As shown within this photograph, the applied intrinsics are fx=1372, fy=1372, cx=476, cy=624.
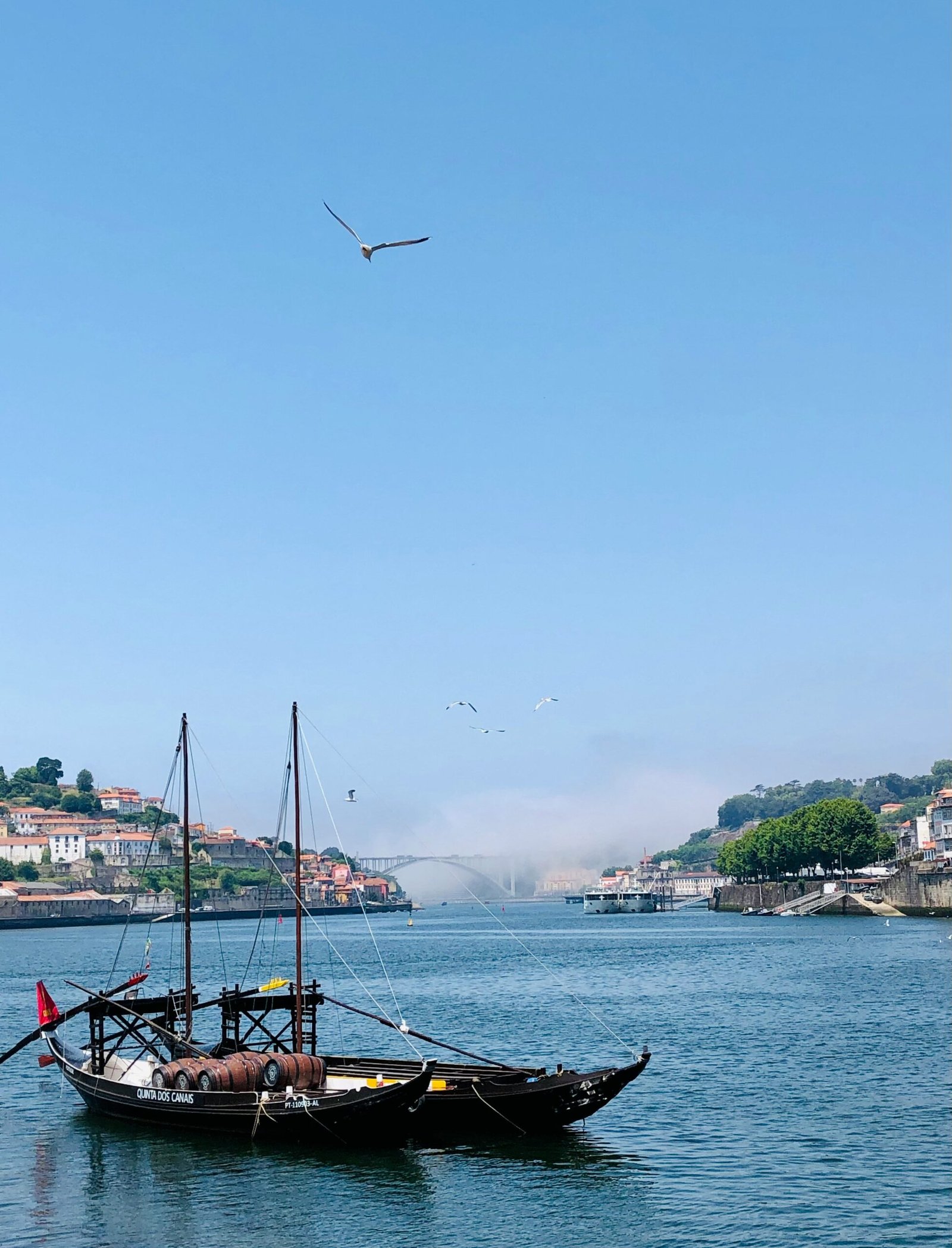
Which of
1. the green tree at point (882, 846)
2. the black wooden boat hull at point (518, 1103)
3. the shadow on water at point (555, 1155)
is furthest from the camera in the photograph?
the green tree at point (882, 846)

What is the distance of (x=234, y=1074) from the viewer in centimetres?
4047

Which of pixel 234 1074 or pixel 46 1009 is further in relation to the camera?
pixel 46 1009

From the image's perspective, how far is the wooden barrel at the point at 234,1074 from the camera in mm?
40344

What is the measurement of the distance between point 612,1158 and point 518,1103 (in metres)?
3.40

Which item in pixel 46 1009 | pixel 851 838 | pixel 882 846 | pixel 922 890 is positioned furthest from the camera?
pixel 882 846

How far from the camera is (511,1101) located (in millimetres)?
39156

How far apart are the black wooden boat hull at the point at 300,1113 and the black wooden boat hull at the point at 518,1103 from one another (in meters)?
0.90

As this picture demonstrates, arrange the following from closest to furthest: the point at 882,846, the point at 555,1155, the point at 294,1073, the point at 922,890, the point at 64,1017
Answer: the point at 555,1155, the point at 294,1073, the point at 64,1017, the point at 922,890, the point at 882,846

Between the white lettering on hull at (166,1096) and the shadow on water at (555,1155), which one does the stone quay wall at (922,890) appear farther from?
the white lettering on hull at (166,1096)

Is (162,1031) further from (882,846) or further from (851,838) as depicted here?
(882,846)

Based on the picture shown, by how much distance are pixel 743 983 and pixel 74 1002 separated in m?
42.2

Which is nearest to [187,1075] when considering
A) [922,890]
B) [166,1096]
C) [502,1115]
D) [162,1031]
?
[166,1096]

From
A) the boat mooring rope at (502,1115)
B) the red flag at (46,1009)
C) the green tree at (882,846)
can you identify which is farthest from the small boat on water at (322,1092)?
the green tree at (882,846)

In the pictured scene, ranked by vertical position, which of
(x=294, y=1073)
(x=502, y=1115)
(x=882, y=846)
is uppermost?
(x=882, y=846)
